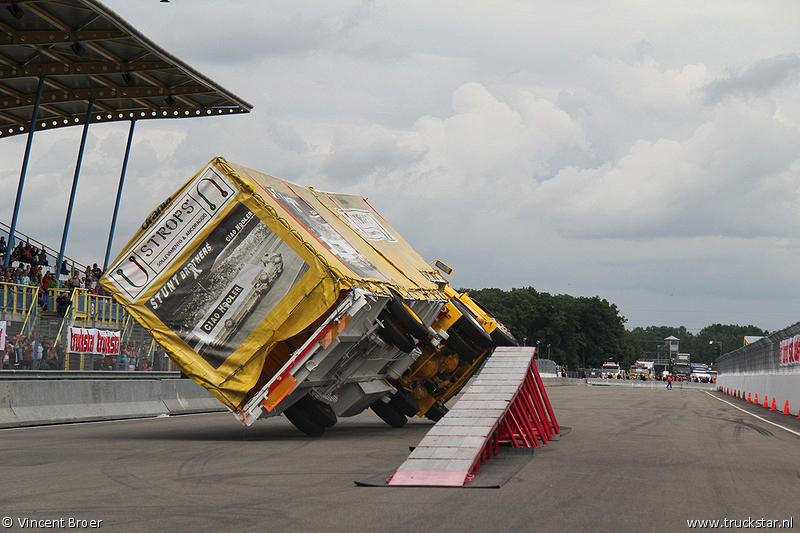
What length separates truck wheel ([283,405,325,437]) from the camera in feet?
44.1

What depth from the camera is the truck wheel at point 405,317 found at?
13.0 m

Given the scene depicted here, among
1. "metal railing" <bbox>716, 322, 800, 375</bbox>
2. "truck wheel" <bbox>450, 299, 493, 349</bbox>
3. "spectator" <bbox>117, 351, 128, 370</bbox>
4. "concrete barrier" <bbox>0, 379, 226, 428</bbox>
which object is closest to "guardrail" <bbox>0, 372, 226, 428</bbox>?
"concrete barrier" <bbox>0, 379, 226, 428</bbox>

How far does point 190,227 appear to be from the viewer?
12.8 metres

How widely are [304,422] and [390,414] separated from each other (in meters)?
3.10

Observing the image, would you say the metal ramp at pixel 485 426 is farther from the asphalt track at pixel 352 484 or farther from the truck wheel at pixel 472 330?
the truck wheel at pixel 472 330

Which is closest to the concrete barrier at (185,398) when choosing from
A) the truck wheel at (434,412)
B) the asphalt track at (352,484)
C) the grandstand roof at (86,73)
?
the asphalt track at (352,484)

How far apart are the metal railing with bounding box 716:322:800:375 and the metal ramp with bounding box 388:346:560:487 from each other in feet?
45.9

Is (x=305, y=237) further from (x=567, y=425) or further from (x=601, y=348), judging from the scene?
(x=601, y=348)

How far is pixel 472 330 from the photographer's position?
15617 mm

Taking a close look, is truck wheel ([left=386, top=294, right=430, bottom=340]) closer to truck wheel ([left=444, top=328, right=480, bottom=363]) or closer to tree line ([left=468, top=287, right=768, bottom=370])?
truck wheel ([left=444, top=328, right=480, bottom=363])

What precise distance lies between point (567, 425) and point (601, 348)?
13880 centimetres

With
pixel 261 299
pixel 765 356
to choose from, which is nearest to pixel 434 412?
pixel 261 299

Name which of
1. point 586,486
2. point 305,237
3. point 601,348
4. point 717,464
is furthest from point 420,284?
point 601,348

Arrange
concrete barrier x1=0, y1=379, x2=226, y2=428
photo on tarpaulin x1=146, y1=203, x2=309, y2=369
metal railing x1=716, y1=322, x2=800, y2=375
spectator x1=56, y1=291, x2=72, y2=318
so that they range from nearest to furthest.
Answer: photo on tarpaulin x1=146, y1=203, x2=309, y2=369, concrete barrier x1=0, y1=379, x2=226, y2=428, spectator x1=56, y1=291, x2=72, y2=318, metal railing x1=716, y1=322, x2=800, y2=375
